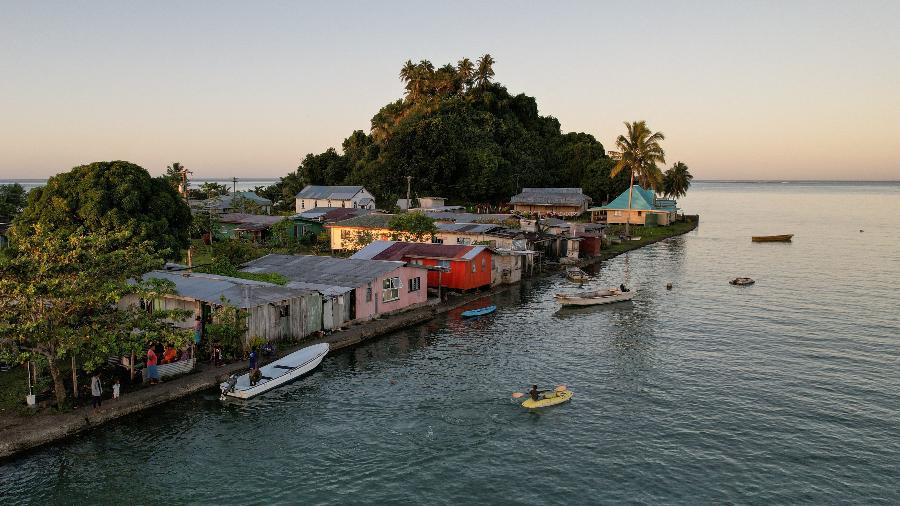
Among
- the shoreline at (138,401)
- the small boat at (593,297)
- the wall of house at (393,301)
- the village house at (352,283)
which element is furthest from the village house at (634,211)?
the shoreline at (138,401)

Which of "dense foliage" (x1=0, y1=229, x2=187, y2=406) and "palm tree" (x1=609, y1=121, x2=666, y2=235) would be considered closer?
"dense foliage" (x1=0, y1=229, x2=187, y2=406)

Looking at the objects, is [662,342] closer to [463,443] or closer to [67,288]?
[463,443]

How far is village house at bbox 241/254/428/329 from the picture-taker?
39469 mm

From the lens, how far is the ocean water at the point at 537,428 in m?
21.2

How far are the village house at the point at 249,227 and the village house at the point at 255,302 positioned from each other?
40462 mm

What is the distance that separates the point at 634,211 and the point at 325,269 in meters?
90.0

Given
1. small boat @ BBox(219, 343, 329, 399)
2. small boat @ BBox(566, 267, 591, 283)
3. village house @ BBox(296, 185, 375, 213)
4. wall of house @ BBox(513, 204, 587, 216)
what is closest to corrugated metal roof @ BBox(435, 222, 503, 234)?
small boat @ BBox(566, 267, 591, 283)

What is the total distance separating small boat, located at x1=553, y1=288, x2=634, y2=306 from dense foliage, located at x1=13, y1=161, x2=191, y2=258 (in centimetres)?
3175

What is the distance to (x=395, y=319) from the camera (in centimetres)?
4259

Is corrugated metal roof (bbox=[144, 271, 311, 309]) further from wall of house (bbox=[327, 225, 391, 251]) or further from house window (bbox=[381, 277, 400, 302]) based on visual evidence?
wall of house (bbox=[327, 225, 391, 251])

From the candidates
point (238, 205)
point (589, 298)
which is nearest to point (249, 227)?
point (238, 205)

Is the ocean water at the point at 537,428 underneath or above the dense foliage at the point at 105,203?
underneath

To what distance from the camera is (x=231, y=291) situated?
3400 cm

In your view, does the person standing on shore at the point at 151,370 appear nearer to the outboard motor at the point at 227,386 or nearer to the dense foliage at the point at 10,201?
Result: the outboard motor at the point at 227,386
